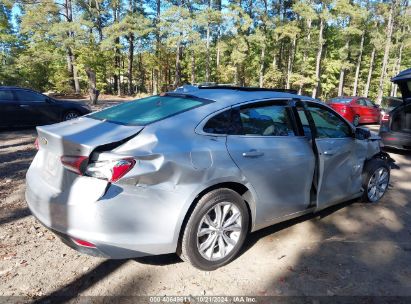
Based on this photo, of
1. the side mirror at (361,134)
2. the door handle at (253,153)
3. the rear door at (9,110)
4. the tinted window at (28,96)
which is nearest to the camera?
the door handle at (253,153)

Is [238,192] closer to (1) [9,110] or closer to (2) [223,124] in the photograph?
(2) [223,124]

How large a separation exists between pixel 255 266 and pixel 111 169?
1.71 m

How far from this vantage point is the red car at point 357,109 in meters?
15.6

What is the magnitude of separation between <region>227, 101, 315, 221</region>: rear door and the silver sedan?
0.04 feet

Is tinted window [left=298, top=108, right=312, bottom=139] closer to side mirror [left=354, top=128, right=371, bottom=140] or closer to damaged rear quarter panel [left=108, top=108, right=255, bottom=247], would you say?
side mirror [left=354, top=128, right=371, bottom=140]

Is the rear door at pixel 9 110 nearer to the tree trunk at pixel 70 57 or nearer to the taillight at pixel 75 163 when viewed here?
the taillight at pixel 75 163

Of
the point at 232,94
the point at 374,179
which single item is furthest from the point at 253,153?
the point at 374,179

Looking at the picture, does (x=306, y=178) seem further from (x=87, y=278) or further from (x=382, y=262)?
(x=87, y=278)

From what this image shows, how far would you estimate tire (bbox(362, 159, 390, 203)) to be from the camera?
4.88 m

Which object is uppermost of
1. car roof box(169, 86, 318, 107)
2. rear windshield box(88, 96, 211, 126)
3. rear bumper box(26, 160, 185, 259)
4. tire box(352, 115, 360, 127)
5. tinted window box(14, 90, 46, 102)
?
car roof box(169, 86, 318, 107)

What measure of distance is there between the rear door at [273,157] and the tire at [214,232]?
243 millimetres

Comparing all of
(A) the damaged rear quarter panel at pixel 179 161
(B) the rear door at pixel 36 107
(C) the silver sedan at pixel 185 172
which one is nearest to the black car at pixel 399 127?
(C) the silver sedan at pixel 185 172

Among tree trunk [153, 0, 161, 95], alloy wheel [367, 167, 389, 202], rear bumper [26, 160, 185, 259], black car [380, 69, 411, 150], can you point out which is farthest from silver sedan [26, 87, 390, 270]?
tree trunk [153, 0, 161, 95]

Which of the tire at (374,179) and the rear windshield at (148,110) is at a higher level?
the rear windshield at (148,110)
